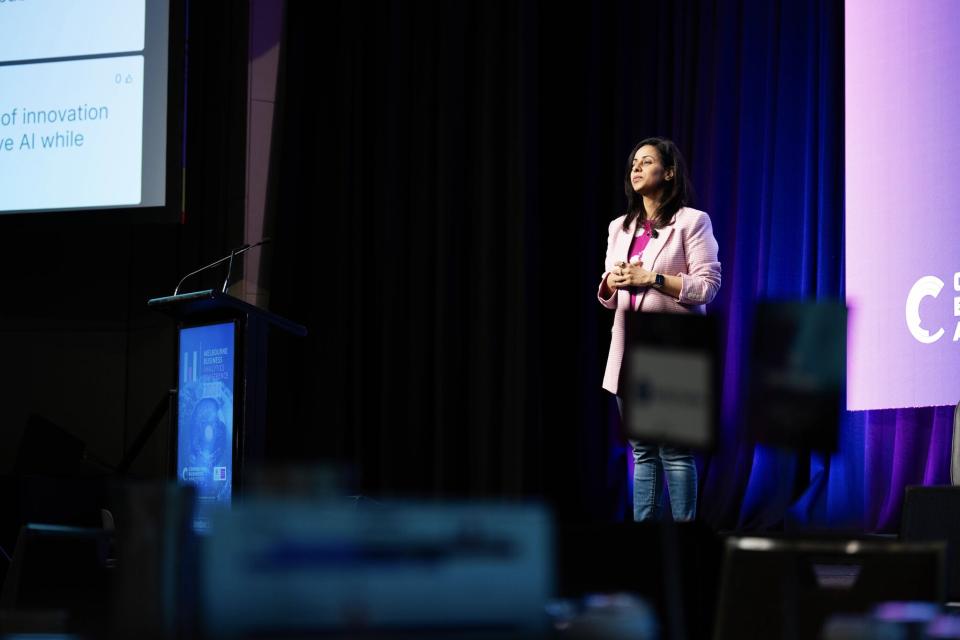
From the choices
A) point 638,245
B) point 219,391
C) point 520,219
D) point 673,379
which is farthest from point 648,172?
point 673,379

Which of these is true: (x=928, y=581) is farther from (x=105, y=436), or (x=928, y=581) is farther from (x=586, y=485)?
(x=105, y=436)

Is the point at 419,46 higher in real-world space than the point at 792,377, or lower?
higher

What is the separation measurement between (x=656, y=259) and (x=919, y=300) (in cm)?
80

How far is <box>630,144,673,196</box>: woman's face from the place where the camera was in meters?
3.57

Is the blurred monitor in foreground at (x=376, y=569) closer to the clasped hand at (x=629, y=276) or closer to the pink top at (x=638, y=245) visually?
the clasped hand at (x=629, y=276)

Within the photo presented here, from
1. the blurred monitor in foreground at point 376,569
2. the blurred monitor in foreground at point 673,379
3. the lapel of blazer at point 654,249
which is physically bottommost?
the blurred monitor in foreground at point 376,569

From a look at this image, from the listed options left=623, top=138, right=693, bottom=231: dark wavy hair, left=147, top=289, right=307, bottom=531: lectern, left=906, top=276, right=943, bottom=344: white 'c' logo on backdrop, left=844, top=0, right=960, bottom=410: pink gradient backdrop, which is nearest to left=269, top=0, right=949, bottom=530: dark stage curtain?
left=844, top=0, right=960, bottom=410: pink gradient backdrop

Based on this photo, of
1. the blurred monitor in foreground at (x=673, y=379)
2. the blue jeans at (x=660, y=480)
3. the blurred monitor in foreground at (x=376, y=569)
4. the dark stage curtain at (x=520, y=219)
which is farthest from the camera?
the dark stage curtain at (x=520, y=219)

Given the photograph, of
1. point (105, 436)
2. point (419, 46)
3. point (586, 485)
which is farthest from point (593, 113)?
point (105, 436)

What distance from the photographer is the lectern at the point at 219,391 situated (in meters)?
3.58

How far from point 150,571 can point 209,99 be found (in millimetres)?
4711

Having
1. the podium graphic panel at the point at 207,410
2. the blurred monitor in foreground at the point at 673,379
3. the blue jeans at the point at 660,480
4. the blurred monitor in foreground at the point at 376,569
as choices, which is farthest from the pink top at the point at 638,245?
the blurred monitor in foreground at the point at 376,569

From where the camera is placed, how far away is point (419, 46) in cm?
512

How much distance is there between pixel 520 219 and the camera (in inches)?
188
